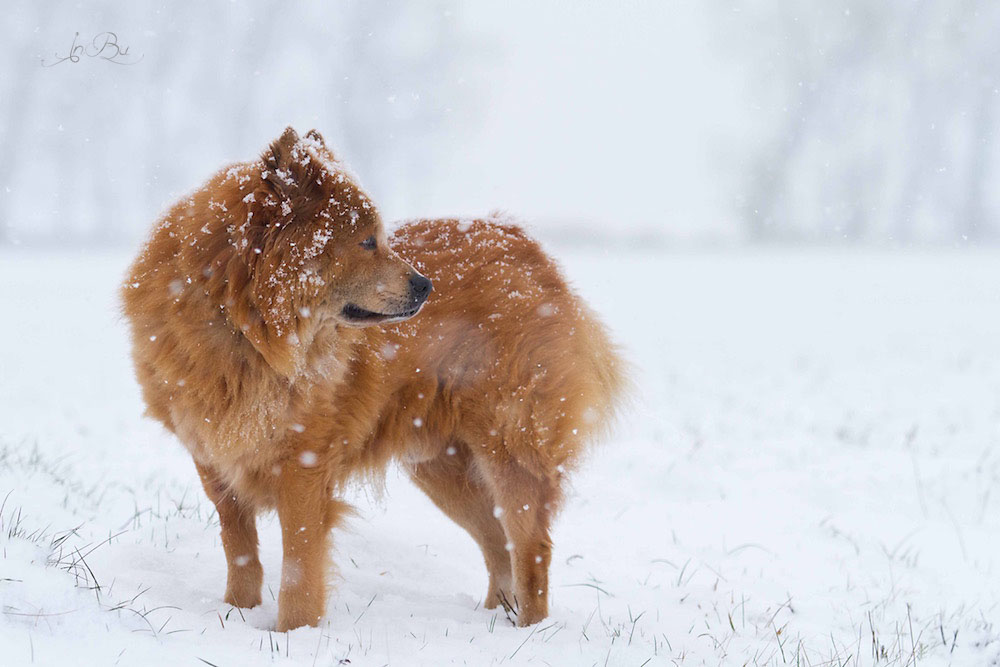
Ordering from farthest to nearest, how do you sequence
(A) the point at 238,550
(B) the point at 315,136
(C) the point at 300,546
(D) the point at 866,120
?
(D) the point at 866,120 → (A) the point at 238,550 → (B) the point at 315,136 → (C) the point at 300,546

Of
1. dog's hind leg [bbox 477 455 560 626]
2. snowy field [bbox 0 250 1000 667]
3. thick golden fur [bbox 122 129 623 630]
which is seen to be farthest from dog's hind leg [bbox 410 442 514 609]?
dog's hind leg [bbox 477 455 560 626]

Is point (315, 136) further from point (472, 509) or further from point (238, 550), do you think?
point (472, 509)

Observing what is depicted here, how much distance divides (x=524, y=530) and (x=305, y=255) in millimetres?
1587

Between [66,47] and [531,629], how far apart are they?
1520 centimetres

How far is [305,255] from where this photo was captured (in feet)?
10.5

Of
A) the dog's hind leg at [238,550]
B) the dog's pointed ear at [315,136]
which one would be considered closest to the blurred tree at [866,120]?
the dog's pointed ear at [315,136]

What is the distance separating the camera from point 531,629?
341 cm

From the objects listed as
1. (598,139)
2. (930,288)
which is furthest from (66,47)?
(930,288)

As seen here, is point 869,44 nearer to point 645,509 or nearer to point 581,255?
point 581,255

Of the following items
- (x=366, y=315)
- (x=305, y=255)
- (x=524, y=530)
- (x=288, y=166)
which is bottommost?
(x=524, y=530)

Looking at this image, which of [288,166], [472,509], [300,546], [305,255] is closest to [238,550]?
[300,546]

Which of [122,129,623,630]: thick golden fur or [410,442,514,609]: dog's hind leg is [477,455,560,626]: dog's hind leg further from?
[410,442,514,609]: dog's hind leg

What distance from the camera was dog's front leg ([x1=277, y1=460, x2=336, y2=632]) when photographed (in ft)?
10.8

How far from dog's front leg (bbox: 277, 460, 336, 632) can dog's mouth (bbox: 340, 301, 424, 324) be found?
62 centimetres
